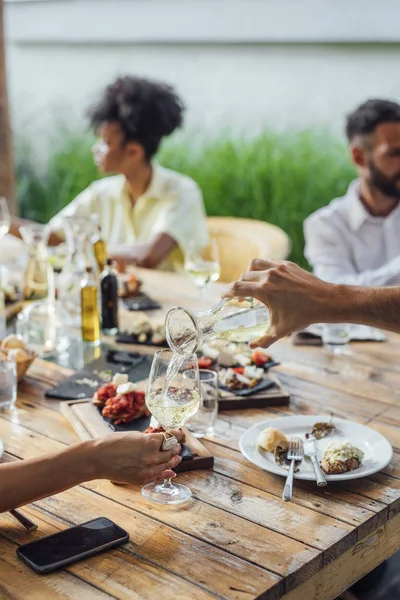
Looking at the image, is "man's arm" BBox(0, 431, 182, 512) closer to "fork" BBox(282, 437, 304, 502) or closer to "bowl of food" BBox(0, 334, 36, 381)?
"fork" BBox(282, 437, 304, 502)

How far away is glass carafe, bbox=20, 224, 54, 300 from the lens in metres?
2.65

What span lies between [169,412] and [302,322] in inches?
14.5

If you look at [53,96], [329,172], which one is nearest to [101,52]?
[53,96]

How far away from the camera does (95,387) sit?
6.55ft

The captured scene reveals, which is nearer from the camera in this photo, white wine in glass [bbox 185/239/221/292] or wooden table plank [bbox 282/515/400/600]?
wooden table plank [bbox 282/515/400/600]

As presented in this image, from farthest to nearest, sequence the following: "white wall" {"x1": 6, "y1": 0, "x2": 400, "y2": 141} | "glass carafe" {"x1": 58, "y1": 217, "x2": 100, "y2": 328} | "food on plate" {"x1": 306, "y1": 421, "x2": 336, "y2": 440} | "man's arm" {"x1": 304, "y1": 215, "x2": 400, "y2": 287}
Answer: "white wall" {"x1": 6, "y1": 0, "x2": 400, "y2": 141} → "man's arm" {"x1": 304, "y1": 215, "x2": 400, "y2": 287} → "glass carafe" {"x1": 58, "y1": 217, "x2": 100, "y2": 328} → "food on plate" {"x1": 306, "y1": 421, "x2": 336, "y2": 440}

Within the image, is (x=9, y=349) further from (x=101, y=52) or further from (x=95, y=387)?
(x=101, y=52)

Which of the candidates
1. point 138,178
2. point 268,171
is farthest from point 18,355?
point 268,171

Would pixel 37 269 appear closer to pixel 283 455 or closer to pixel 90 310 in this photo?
pixel 90 310

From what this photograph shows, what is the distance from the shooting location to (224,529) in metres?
1.39

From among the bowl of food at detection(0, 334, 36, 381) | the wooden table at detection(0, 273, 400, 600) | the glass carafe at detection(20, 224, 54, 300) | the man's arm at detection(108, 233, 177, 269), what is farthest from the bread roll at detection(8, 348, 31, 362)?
the man's arm at detection(108, 233, 177, 269)

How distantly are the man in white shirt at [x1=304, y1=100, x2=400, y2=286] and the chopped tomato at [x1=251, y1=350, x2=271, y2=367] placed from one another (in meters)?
1.09

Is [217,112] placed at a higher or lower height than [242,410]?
higher

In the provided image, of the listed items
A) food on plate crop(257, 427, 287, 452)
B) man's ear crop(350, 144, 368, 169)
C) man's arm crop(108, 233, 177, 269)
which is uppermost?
man's ear crop(350, 144, 368, 169)
